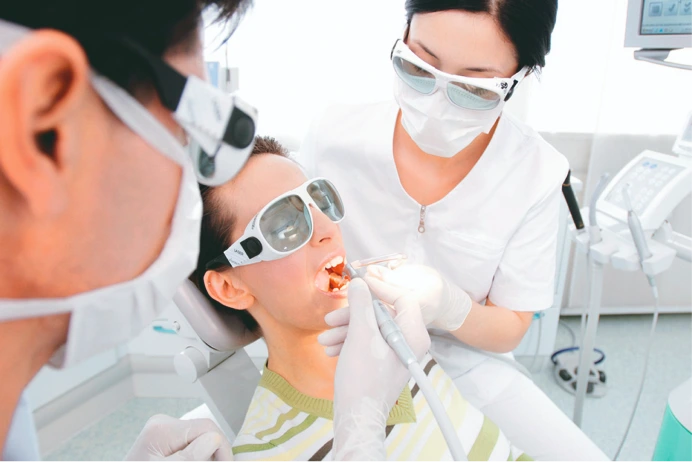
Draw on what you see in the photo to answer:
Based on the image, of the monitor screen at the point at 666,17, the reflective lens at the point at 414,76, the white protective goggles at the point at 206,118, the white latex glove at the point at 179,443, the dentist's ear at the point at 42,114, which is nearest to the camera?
the dentist's ear at the point at 42,114

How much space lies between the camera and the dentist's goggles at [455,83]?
1.23 meters

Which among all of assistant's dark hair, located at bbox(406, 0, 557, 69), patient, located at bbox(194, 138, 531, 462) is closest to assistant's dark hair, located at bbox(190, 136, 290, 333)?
patient, located at bbox(194, 138, 531, 462)

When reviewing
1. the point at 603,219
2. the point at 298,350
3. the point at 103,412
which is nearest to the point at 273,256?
the point at 298,350

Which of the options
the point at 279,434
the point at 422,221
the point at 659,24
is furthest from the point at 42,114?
the point at 659,24

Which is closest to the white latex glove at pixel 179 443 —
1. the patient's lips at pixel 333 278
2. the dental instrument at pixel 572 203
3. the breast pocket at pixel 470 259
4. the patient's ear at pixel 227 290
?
the patient's ear at pixel 227 290

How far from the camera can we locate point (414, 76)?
4.34 ft

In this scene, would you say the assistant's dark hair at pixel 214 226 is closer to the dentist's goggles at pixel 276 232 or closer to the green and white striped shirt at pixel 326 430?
the dentist's goggles at pixel 276 232

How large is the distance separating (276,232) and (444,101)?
541mm

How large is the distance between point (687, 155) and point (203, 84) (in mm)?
1672

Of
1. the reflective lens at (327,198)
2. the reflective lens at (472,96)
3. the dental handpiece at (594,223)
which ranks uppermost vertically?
the reflective lens at (472,96)

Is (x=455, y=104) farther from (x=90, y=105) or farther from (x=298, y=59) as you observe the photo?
(x=298, y=59)

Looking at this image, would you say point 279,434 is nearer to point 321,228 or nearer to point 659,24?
point 321,228

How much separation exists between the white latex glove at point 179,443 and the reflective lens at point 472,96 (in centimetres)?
97

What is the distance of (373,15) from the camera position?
2451mm
